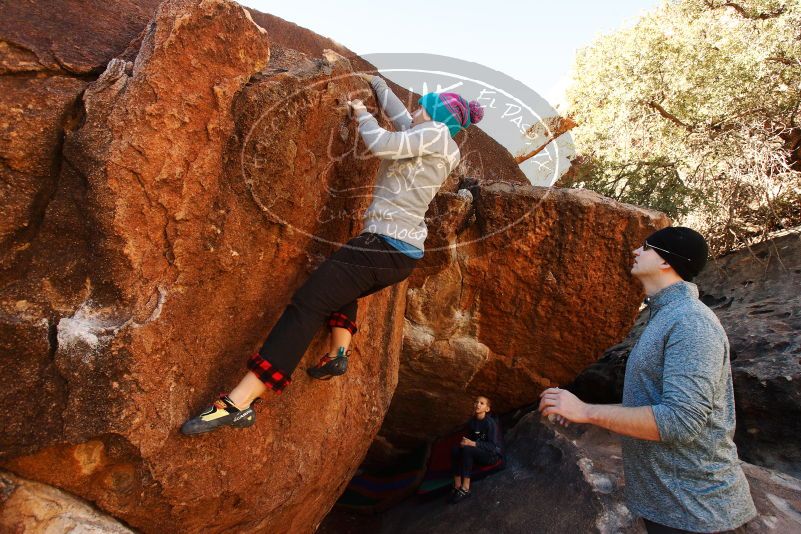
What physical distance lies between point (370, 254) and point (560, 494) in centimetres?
201

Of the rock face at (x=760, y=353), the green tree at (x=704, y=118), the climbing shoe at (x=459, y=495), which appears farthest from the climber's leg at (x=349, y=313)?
the green tree at (x=704, y=118)

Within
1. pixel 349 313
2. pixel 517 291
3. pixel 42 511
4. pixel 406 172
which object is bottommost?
pixel 42 511

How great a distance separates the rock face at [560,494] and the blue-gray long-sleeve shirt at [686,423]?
1111 mm

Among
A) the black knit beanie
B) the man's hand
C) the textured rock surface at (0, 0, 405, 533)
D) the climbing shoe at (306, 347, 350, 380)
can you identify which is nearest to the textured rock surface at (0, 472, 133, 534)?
the textured rock surface at (0, 0, 405, 533)

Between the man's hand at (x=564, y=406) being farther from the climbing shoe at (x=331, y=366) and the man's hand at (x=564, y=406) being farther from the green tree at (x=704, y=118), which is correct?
the green tree at (x=704, y=118)

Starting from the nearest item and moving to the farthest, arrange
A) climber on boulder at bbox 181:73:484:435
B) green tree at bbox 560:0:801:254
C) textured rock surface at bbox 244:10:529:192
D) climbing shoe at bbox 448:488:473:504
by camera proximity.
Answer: climber on boulder at bbox 181:73:484:435 → textured rock surface at bbox 244:10:529:192 → climbing shoe at bbox 448:488:473:504 → green tree at bbox 560:0:801:254

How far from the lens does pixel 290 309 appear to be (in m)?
2.53

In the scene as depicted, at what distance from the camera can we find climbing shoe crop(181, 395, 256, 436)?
2328 mm

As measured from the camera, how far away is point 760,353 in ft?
14.3

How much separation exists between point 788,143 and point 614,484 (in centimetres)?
647

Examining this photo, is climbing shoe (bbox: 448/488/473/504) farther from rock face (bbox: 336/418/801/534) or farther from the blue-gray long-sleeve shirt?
the blue-gray long-sleeve shirt

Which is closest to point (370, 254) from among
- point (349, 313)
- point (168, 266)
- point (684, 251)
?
point (349, 313)

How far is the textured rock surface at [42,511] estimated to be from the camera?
84.3 inches

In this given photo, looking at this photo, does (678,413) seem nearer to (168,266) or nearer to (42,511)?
(168,266)
